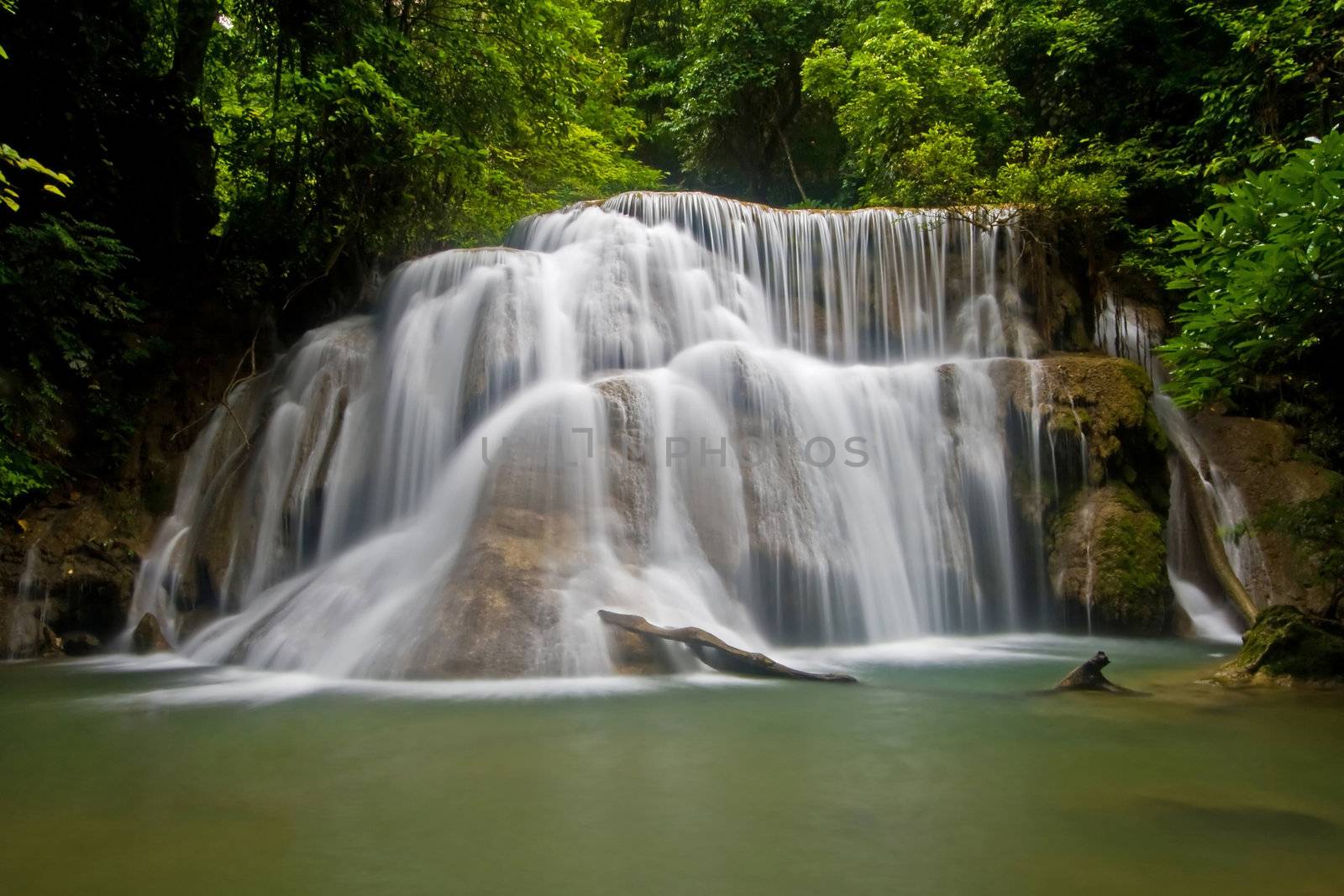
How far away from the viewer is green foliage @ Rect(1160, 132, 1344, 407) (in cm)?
495

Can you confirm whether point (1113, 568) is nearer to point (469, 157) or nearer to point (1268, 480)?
point (1268, 480)

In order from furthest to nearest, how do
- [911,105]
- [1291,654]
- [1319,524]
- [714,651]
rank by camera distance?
[911,105] → [1319,524] → [714,651] → [1291,654]

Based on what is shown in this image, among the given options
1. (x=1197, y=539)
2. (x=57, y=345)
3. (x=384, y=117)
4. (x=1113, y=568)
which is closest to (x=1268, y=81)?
(x=1197, y=539)

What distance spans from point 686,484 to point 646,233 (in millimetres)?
4877

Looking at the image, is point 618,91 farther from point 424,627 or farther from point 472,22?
point 424,627

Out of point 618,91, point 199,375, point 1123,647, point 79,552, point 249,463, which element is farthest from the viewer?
point 618,91

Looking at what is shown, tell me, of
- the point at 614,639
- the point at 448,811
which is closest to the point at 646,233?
the point at 614,639

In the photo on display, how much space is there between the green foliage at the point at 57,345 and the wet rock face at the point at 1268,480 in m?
12.8

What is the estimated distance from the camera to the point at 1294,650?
20.8 ft

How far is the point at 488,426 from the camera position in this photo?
923 centimetres

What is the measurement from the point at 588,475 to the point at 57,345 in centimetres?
586

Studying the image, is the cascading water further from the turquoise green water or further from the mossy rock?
the mossy rock

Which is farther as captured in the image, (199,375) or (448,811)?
(199,375)

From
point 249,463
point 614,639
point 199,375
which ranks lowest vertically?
point 614,639
